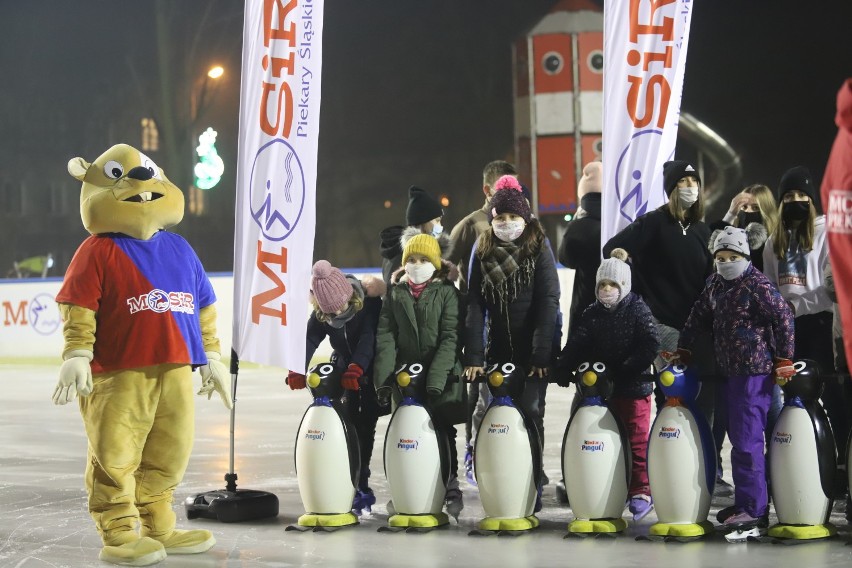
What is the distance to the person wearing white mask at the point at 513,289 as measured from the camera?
5094mm

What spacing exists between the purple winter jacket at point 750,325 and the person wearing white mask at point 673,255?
1.43ft

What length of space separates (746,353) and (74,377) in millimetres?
2417

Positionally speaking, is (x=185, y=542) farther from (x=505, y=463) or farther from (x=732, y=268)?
(x=732, y=268)

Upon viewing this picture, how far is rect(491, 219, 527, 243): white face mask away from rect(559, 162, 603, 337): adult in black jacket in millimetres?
604

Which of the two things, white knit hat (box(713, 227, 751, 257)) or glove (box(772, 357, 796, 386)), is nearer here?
glove (box(772, 357, 796, 386))

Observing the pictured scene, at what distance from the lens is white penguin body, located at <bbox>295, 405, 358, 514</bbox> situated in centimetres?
495

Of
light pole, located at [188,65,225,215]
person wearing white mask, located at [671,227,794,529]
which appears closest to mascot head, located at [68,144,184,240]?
person wearing white mask, located at [671,227,794,529]

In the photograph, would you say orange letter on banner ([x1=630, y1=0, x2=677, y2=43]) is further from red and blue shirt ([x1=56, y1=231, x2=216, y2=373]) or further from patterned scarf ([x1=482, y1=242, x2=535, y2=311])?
red and blue shirt ([x1=56, y1=231, x2=216, y2=373])

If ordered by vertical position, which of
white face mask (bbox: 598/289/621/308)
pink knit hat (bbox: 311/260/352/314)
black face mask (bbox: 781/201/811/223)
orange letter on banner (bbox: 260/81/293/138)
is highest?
orange letter on banner (bbox: 260/81/293/138)

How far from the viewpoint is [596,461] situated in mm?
4703

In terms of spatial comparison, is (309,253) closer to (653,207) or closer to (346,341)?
(346,341)

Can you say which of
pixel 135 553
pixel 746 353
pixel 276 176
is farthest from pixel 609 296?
pixel 135 553

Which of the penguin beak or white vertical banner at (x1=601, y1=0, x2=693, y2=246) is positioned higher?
white vertical banner at (x1=601, y1=0, x2=693, y2=246)

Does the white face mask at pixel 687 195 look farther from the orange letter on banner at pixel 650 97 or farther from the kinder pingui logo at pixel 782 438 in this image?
the kinder pingui logo at pixel 782 438
